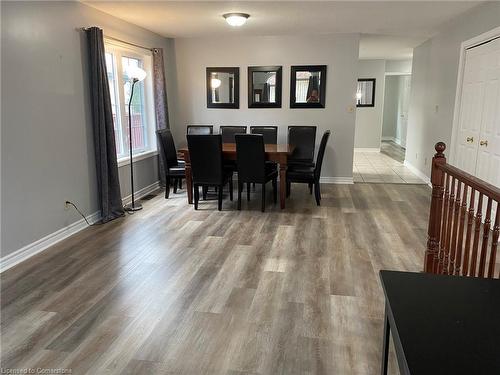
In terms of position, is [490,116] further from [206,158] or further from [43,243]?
[43,243]

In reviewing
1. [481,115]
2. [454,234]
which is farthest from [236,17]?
[454,234]

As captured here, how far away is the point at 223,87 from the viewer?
6.53 meters

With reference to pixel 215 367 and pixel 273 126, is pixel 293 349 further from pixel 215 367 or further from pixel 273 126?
pixel 273 126

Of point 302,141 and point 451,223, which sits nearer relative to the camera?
point 451,223

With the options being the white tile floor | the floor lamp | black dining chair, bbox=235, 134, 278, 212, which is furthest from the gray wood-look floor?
the white tile floor

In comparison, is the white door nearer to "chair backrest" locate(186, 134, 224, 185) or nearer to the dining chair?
the dining chair

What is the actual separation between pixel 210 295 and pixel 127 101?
3.50 m

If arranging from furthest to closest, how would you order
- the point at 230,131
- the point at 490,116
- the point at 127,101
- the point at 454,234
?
the point at 230,131 → the point at 127,101 → the point at 490,116 → the point at 454,234

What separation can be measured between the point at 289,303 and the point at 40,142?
258 centimetres

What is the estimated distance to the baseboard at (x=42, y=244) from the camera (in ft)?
10.3

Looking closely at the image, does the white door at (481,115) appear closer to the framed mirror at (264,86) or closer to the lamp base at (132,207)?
the framed mirror at (264,86)

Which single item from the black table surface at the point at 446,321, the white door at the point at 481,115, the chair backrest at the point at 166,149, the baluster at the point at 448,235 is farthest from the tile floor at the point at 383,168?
the black table surface at the point at 446,321

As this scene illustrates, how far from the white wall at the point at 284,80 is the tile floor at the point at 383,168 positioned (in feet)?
2.48

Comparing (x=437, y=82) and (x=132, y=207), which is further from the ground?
(x=437, y=82)
